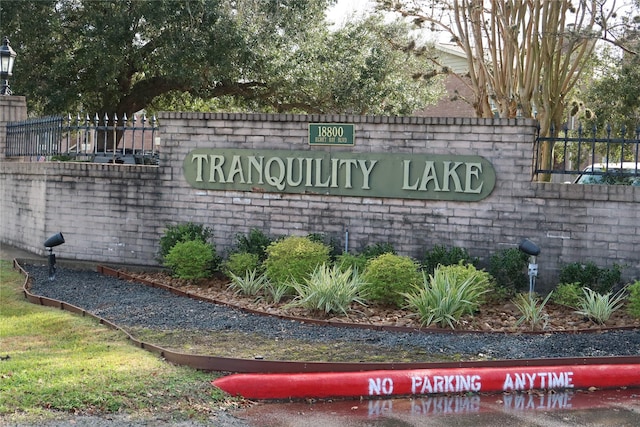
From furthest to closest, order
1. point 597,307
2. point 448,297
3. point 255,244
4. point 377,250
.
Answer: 1. point 255,244
2. point 377,250
3. point 597,307
4. point 448,297

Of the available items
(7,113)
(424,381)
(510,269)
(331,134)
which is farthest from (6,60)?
(424,381)

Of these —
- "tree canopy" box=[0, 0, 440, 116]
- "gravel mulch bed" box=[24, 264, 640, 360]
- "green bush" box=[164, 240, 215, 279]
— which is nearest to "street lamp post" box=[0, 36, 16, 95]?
"tree canopy" box=[0, 0, 440, 116]

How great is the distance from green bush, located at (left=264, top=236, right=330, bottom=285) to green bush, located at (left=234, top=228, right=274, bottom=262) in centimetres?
76

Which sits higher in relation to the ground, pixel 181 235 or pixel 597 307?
pixel 181 235

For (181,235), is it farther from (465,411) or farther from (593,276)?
(465,411)

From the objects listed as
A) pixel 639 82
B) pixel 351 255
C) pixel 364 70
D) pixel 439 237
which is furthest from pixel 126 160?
pixel 639 82

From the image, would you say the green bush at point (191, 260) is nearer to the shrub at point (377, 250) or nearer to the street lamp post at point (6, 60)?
the shrub at point (377, 250)

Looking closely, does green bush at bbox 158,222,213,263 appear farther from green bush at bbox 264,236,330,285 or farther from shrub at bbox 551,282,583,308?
shrub at bbox 551,282,583,308

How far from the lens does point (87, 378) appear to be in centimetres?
715

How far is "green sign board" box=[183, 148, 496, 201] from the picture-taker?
11.8m

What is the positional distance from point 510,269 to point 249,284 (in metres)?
3.57

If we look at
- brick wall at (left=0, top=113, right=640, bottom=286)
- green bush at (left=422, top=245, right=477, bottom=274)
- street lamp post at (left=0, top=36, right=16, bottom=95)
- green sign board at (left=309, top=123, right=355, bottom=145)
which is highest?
street lamp post at (left=0, top=36, right=16, bottom=95)

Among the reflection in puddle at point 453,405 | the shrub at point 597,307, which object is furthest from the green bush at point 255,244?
the reflection in puddle at point 453,405

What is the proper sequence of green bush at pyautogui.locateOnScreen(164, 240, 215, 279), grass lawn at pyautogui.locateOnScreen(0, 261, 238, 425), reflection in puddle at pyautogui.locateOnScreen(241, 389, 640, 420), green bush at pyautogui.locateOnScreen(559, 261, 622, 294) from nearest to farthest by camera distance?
grass lawn at pyautogui.locateOnScreen(0, 261, 238, 425)
reflection in puddle at pyautogui.locateOnScreen(241, 389, 640, 420)
green bush at pyautogui.locateOnScreen(559, 261, 622, 294)
green bush at pyautogui.locateOnScreen(164, 240, 215, 279)
